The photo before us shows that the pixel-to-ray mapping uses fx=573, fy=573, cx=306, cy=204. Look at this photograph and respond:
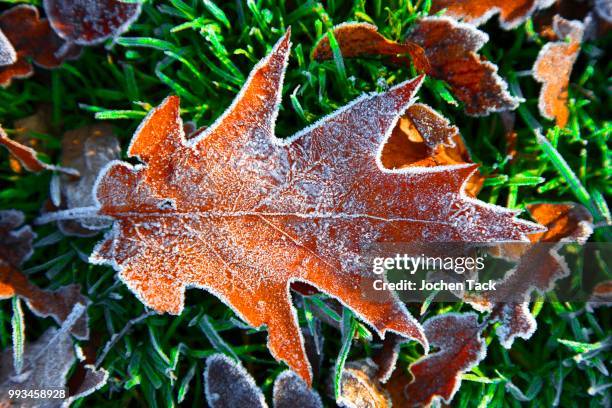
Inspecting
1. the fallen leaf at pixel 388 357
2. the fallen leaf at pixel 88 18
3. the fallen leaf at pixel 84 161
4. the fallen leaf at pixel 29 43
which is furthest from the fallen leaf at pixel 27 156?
the fallen leaf at pixel 388 357

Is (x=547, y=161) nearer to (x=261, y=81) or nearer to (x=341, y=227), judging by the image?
(x=341, y=227)

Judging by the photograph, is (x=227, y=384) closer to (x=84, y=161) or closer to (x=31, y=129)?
(x=84, y=161)

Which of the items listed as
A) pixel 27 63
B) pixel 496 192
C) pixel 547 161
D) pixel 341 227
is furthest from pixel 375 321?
pixel 27 63

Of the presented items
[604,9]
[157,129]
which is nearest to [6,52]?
[157,129]

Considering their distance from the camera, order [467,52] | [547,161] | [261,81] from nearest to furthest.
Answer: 1. [261,81]
2. [467,52]
3. [547,161]

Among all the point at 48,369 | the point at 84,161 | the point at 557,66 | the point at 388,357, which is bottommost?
the point at 48,369
